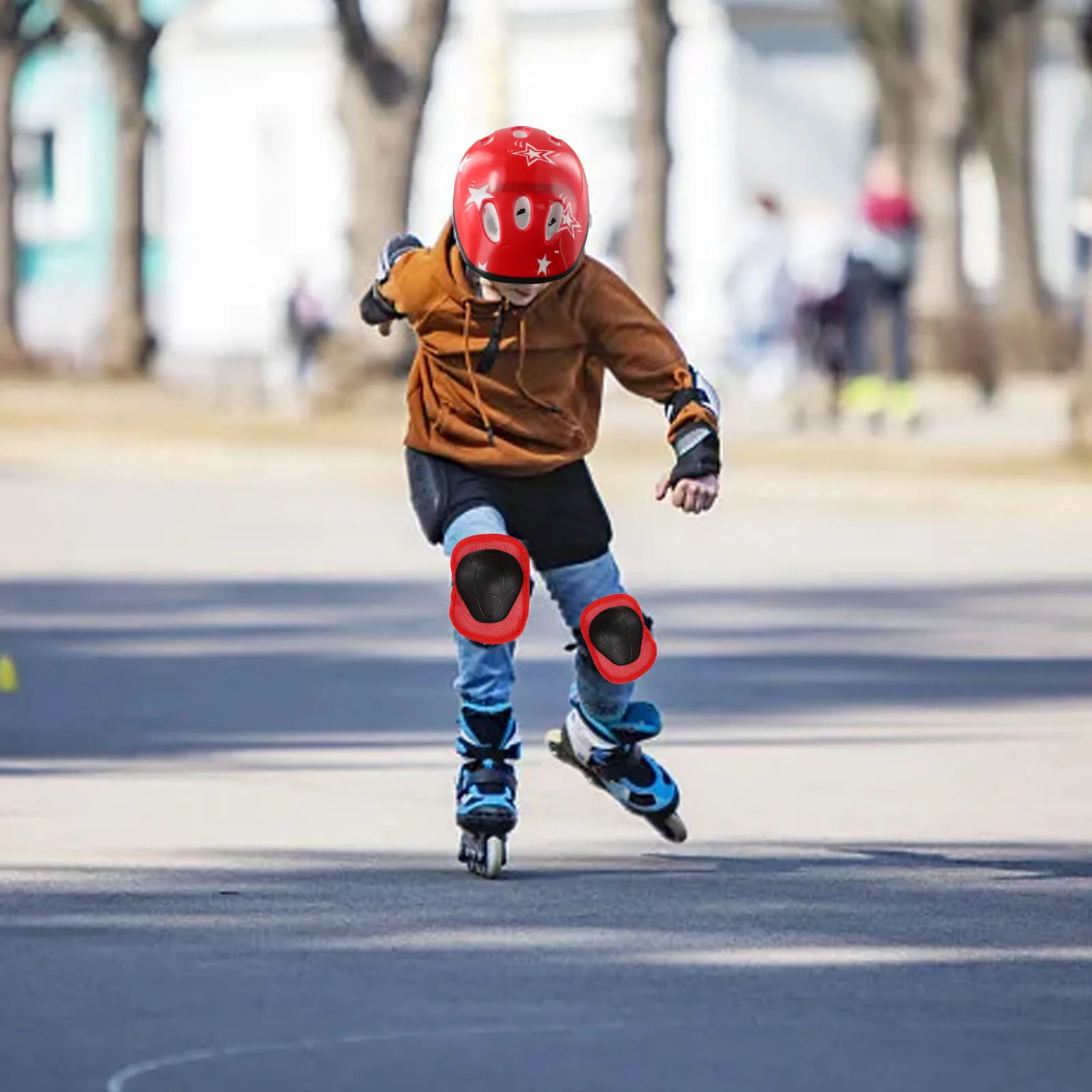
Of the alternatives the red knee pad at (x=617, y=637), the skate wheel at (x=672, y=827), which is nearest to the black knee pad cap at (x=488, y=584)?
the red knee pad at (x=617, y=637)

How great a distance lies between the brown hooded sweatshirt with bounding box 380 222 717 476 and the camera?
9.23m

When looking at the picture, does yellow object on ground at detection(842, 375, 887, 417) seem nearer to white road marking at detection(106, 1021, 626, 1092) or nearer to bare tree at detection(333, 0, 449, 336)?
bare tree at detection(333, 0, 449, 336)

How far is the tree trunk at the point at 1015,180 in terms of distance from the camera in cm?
4184

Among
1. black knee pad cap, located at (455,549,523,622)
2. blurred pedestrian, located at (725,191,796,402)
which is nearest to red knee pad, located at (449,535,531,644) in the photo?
black knee pad cap, located at (455,549,523,622)

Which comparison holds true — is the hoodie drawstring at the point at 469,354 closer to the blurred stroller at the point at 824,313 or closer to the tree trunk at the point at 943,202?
the blurred stroller at the point at 824,313

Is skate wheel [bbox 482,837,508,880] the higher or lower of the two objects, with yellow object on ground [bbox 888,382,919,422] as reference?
lower

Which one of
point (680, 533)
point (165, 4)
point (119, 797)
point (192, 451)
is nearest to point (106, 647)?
point (119, 797)

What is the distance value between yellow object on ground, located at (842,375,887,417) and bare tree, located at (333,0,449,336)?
3544 millimetres

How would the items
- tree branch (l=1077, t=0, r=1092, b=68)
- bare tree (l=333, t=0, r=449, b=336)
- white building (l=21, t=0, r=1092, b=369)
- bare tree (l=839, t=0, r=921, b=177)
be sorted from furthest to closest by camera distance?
white building (l=21, t=0, r=1092, b=369), bare tree (l=839, t=0, r=921, b=177), bare tree (l=333, t=0, r=449, b=336), tree branch (l=1077, t=0, r=1092, b=68)

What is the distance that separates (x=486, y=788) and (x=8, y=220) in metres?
33.1

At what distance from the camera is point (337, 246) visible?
54.4 m

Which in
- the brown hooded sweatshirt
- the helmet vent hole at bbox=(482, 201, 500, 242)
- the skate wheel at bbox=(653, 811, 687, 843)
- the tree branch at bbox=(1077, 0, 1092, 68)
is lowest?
the skate wheel at bbox=(653, 811, 687, 843)

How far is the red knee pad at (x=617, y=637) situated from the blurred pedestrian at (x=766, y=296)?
22547 millimetres

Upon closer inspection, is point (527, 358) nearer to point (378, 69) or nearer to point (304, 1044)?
point (304, 1044)
